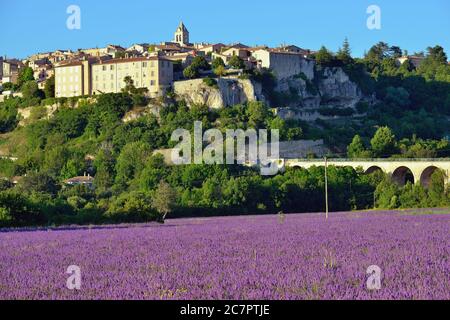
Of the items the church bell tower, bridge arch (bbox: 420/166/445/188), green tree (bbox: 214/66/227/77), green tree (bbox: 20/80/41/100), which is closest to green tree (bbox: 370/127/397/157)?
bridge arch (bbox: 420/166/445/188)

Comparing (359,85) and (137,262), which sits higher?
(359,85)

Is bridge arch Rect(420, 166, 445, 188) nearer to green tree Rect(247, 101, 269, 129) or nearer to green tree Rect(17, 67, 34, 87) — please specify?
green tree Rect(247, 101, 269, 129)

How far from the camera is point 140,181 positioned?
48656mm

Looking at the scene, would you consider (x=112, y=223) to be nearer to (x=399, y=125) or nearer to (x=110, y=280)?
(x=110, y=280)

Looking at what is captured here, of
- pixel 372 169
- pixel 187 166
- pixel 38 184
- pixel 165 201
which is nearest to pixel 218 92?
pixel 187 166

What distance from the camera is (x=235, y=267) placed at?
31.6 ft

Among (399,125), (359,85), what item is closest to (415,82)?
(359,85)

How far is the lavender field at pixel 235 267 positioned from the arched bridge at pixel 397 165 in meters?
37.1

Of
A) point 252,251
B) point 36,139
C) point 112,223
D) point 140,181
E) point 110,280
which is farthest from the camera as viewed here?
point 36,139

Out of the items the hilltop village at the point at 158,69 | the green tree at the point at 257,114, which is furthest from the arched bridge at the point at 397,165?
the hilltop village at the point at 158,69

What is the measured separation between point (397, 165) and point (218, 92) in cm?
1586

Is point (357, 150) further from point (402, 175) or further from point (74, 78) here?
point (74, 78)
